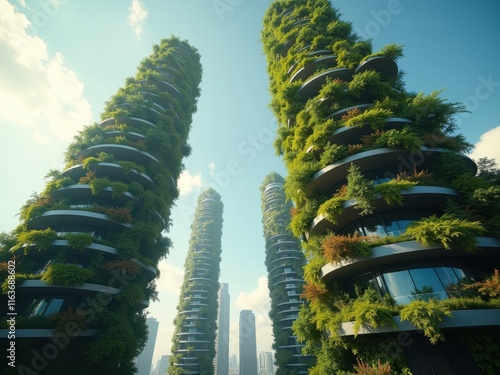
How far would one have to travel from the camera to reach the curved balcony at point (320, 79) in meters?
22.4

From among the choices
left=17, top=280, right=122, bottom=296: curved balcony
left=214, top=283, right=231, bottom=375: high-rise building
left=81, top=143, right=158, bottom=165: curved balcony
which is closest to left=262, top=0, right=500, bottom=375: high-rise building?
left=17, top=280, right=122, bottom=296: curved balcony

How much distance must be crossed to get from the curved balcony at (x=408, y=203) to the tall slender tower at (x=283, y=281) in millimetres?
28239

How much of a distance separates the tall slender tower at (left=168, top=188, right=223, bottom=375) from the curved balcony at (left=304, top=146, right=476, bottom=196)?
49.6m

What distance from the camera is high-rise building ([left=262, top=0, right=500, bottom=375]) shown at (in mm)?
10734

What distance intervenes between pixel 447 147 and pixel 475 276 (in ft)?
29.3

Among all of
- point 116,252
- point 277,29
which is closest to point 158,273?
point 116,252

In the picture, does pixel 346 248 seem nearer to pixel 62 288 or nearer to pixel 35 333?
pixel 62 288

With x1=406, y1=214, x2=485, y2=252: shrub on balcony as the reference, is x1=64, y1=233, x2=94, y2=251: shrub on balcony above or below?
above

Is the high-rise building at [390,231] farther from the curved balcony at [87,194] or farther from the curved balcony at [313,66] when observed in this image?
the curved balcony at [87,194]

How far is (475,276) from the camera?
1263 centimetres

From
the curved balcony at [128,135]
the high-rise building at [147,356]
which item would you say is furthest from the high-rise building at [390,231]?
the high-rise building at [147,356]

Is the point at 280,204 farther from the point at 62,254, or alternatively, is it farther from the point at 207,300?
the point at 62,254

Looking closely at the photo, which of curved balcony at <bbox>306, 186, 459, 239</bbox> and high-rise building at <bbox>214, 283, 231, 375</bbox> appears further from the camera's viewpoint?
high-rise building at <bbox>214, 283, 231, 375</bbox>

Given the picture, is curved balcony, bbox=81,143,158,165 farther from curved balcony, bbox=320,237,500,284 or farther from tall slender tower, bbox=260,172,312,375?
tall slender tower, bbox=260,172,312,375
